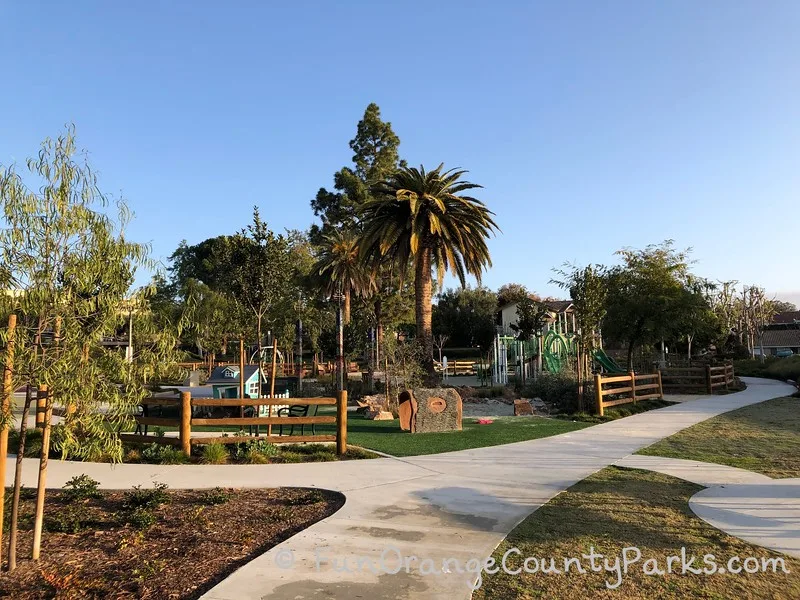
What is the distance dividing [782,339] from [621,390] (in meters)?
70.7

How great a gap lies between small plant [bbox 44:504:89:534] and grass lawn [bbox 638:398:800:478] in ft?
28.4

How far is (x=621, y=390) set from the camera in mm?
17141

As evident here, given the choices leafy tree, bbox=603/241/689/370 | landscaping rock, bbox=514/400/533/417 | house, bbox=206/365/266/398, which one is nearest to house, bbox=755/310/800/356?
leafy tree, bbox=603/241/689/370

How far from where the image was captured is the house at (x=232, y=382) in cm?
1455

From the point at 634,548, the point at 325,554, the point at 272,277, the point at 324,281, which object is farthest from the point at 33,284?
the point at 324,281

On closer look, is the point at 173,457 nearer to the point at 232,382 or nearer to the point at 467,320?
the point at 232,382

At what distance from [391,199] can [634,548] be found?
1890 cm

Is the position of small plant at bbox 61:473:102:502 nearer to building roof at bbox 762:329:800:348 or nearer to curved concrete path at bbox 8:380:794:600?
curved concrete path at bbox 8:380:794:600

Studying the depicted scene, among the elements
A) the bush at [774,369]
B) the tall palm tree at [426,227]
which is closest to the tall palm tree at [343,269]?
the tall palm tree at [426,227]

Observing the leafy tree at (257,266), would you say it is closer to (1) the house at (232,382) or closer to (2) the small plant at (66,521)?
(1) the house at (232,382)

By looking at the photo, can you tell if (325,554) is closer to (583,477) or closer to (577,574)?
(577,574)

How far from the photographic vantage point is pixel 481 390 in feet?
74.1

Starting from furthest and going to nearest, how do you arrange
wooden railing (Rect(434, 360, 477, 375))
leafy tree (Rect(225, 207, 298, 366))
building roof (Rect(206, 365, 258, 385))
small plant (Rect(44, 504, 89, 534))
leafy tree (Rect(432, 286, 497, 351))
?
1. leafy tree (Rect(432, 286, 497, 351))
2. wooden railing (Rect(434, 360, 477, 375))
3. building roof (Rect(206, 365, 258, 385))
4. leafy tree (Rect(225, 207, 298, 366))
5. small plant (Rect(44, 504, 89, 534))

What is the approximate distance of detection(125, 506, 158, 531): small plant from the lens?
5.89 meters
